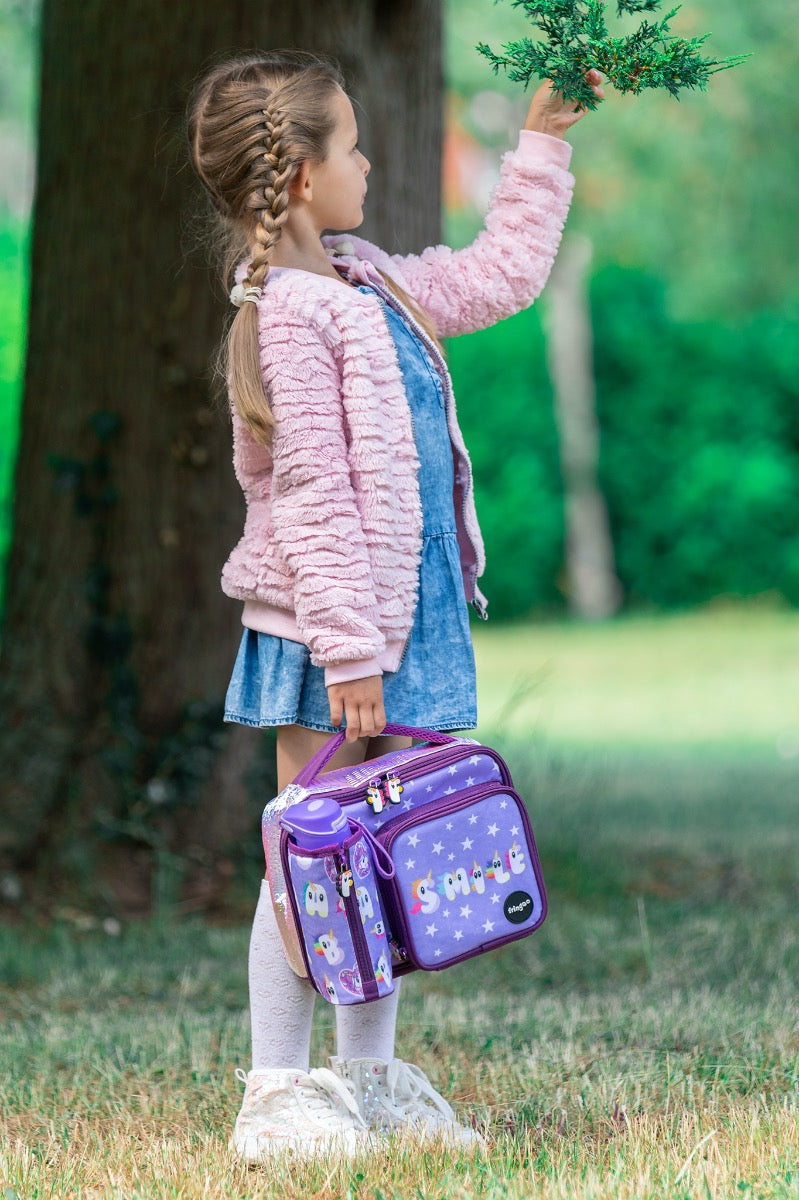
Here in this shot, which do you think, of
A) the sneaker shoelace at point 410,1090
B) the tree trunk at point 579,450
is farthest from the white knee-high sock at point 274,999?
the tree trunk at point 579,450

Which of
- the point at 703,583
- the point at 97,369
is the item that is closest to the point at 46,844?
the point at 97,369

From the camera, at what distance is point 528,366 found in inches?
612

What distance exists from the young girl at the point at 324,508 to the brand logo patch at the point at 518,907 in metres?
0.33

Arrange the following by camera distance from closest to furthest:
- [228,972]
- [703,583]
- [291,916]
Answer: [291,916] < [228,972] < [703,583]

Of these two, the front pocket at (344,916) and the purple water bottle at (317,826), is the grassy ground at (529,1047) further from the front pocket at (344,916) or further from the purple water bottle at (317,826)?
the purple water bottle at (317,826)

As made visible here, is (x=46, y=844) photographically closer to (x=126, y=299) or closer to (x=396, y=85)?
(x=126, y=299)

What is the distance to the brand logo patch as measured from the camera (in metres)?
2.59

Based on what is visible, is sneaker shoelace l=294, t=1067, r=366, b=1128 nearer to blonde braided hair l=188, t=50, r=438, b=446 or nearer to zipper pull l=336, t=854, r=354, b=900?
zipper pull l=336, t=854, r=354, b=900

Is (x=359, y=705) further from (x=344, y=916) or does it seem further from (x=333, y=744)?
(x=344, y=916)

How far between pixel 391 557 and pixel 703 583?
42.5ft

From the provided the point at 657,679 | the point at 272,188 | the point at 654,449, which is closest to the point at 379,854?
the point at 272,188

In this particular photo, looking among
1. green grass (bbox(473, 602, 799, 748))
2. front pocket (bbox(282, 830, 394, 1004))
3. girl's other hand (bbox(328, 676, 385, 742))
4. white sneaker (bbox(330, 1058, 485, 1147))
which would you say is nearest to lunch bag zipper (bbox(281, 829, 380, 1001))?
front pocket (bbox(282, 830, 394, 1004))

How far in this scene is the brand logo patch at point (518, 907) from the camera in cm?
259

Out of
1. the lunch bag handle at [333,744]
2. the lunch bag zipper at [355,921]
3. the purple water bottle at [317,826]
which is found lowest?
the lunch bag zipper at [355,921]
